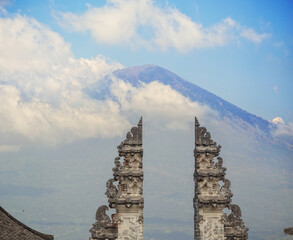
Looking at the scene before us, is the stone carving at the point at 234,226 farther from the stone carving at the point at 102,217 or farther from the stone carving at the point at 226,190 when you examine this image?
the stone carving at the point at 102,217

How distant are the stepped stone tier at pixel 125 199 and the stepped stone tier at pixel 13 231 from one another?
3.47 m

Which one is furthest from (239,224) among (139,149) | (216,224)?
(139,149)

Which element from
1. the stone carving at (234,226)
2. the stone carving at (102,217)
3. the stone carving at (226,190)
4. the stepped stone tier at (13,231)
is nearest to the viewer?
the stepped stone tier at (13,231)

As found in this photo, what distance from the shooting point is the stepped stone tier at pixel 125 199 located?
2034cm

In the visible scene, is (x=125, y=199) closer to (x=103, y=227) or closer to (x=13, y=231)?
(x=103, y=227)

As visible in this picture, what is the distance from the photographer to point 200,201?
20484 millimetres

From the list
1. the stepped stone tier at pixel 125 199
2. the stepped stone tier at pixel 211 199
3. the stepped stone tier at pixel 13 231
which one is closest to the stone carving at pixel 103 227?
the stepped stone tier at pixel 125 199

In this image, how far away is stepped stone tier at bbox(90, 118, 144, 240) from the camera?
2034 cm

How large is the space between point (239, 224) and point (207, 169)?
339 centimetres

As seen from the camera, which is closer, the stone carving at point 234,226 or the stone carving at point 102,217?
the stone carving at point 102,217

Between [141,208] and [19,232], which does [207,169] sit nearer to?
[141,208]

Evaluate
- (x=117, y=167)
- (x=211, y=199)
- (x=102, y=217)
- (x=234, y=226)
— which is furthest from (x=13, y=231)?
(x=234, y=226)

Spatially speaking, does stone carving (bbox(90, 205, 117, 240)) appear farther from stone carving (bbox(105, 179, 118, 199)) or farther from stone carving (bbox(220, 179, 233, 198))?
stone carving (bbox(220, 179, 233, 198))

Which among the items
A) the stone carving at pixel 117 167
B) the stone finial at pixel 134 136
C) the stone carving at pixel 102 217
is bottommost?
the stone carving at pixel 102 217
